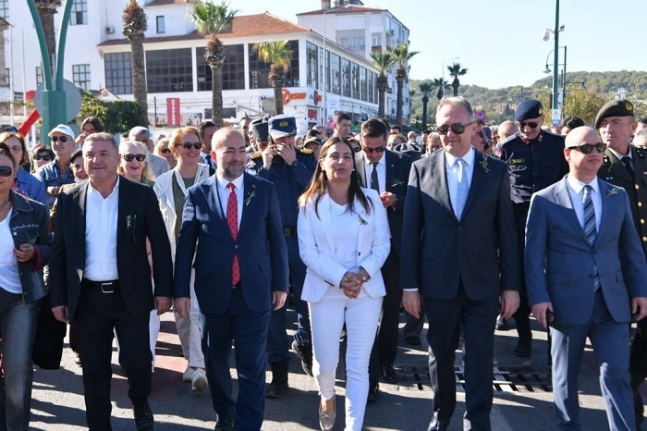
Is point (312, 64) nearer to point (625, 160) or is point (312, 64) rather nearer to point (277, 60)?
point (277, 60)

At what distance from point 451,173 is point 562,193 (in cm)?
74

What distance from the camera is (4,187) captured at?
4184 millimetres

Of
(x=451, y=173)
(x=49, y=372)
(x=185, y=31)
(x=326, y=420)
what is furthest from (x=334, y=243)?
(x=185, y=31)

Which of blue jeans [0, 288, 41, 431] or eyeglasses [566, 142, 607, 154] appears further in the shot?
blue jeans [0, 288, 41, 431]

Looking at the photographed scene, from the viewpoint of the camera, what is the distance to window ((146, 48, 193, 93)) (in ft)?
178

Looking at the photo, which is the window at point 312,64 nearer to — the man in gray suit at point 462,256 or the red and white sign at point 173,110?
the red and white sign at point 173,110

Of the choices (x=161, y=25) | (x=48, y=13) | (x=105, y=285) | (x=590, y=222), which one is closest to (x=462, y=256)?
(x=590, y=222)

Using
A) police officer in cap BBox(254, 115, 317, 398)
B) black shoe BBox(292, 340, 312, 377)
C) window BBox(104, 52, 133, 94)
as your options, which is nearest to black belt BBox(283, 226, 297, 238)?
police officer in cap BBox(254, 115, 317, 398)

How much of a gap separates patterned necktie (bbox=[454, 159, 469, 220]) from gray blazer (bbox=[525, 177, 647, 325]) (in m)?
0.46

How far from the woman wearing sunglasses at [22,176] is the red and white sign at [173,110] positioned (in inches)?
1613

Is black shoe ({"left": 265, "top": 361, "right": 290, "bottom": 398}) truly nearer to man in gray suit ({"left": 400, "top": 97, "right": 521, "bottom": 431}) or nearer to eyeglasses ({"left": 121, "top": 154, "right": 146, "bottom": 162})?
man in gray suit ({"left": 400, "top": 97, "right": 521, "bottom": 431})

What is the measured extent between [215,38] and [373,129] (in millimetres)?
34574

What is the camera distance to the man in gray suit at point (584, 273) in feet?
13.0

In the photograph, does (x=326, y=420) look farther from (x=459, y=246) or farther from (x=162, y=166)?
(x=162, y=166)
